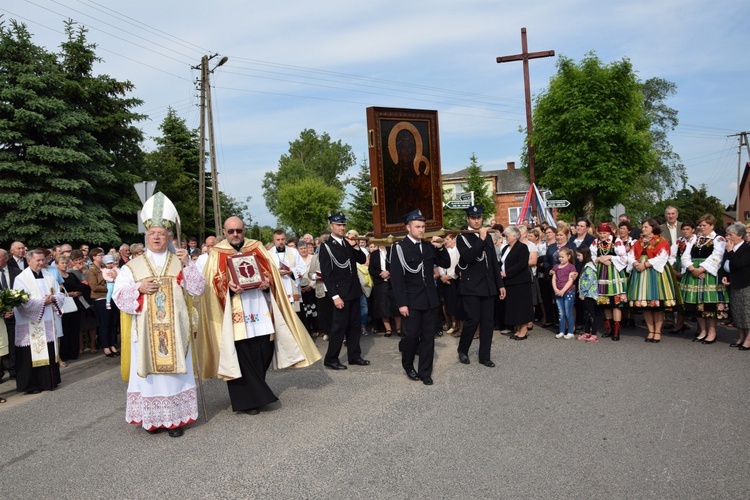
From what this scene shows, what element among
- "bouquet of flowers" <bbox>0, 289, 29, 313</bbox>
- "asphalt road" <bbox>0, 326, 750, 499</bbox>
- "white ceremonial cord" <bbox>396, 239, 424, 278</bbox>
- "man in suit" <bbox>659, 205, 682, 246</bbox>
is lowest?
"asphalt road" <bbox>0, 326, 750, 499</bbox>

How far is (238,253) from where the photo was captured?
237 inches

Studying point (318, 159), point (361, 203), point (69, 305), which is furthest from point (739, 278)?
point (318, 159)

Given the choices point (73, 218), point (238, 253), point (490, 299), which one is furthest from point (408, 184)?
point (73, 218)

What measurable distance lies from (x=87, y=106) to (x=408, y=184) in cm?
1618

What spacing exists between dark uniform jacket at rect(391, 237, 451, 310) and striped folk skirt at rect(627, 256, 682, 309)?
3.76 m

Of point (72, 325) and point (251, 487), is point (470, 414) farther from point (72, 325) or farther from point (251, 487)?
point (72, 325)

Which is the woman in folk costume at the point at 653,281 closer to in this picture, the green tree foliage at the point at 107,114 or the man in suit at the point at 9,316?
the man in suit at the point at 9,316

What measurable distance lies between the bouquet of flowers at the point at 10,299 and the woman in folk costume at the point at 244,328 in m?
2.74

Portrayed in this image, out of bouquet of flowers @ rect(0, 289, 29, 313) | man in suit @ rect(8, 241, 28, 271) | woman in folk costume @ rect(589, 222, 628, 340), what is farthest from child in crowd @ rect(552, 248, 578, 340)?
man in suit @ rect(8, 241, 28, 271)

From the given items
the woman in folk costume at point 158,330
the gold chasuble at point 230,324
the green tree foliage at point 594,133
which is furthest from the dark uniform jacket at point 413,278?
the green tree foliage at point 594,133

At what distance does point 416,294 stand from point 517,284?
134 inches

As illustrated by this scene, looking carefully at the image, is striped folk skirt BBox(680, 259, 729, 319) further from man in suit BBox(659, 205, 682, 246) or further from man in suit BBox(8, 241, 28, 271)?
man in suit BBox(8, 241, 28, 271)

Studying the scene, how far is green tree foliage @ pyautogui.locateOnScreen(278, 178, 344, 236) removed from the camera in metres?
53.1

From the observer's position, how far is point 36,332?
7.59 meters
